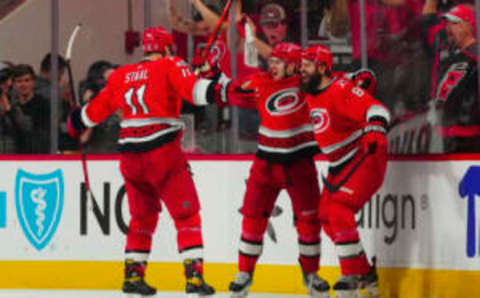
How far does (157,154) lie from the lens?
711cm

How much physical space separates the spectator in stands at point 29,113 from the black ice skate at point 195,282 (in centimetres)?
168

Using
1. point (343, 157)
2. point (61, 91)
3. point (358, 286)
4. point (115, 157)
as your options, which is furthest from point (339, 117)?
point (61, 91)

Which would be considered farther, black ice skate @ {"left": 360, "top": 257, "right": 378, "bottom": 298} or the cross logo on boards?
black ice skate @ {"left": 360, "top": 257, "right": 378, "bottom": 298}

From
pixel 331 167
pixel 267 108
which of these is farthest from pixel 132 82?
pixel 331 167

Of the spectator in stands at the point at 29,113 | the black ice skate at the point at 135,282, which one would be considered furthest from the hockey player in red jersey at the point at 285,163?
the spectator in stands at the point at 29,113

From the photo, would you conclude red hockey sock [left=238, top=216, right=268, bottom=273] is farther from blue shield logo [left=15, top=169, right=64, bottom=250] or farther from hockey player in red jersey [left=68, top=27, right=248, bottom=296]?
blue shield logo [left=15, top=169, right=64, bottom=250]

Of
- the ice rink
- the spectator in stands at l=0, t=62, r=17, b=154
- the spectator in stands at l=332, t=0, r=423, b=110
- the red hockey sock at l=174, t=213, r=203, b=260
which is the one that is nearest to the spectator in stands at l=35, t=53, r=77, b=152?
the spectator in stands at l=0, t=62, r=17, b=154

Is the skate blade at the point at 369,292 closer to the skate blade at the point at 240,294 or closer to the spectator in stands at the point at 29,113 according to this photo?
the skate blade at the point at 240,294

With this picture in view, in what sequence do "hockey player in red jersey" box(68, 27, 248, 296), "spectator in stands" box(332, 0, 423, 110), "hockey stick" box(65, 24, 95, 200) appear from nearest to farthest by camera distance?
"hockey player in red jersey" box(68, 27, 248, 296)
"spectator in stands" box(332, 0, 423, 110)
"hockey stick" box(65, 24, 95, 200)

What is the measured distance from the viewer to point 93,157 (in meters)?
8.21

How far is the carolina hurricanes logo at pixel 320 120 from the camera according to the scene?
6.97m

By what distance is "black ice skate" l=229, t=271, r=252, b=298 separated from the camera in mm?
7367

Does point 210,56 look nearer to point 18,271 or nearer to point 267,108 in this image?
point 267,108

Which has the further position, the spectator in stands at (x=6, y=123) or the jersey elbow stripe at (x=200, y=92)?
the spectator in stands at (x=6, y=123)
